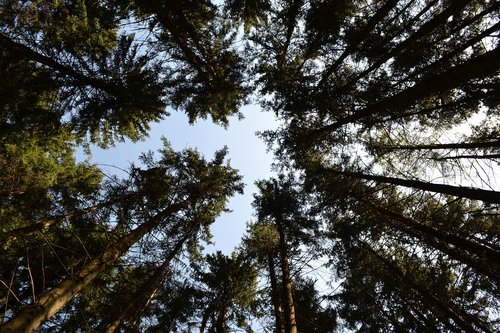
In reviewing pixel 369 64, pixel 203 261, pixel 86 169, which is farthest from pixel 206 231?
pixel 369 64

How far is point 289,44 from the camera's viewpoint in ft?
38.8

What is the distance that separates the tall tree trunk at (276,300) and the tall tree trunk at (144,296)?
11.3 feet

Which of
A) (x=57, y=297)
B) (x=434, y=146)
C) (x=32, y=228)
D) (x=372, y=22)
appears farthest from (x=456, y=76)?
(x=57, y=297)

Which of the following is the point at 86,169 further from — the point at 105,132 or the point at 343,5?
the point at 343,5

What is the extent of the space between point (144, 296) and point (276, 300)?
416 cm

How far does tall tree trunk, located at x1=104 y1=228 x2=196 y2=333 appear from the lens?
26.7 feet

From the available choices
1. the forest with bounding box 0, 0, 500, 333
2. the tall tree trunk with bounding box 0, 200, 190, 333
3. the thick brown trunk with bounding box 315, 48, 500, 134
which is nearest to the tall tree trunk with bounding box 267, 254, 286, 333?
the forest with bounding box 0, 0, 500, 333

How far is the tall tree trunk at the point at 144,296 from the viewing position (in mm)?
8152

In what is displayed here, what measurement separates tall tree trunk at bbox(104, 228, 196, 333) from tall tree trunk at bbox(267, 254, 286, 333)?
11.3 feet

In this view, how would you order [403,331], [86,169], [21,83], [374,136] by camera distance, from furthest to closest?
1. [86,169]
2. [374,136]
3. [403,331]
4. [21,83]

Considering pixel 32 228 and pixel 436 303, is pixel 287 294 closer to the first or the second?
pixel 436 303

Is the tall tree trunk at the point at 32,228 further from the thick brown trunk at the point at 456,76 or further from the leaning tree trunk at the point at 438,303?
the leaning tree trunk at the point at 438,303

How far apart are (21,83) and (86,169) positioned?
26.8 feet

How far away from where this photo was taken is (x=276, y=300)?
10.0 m
